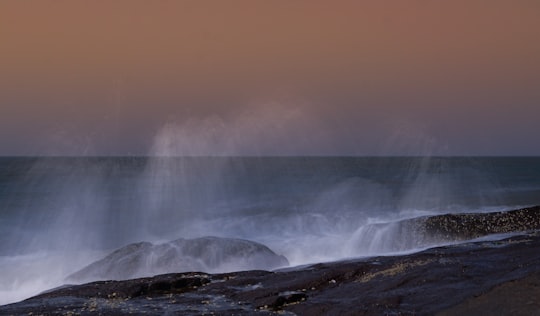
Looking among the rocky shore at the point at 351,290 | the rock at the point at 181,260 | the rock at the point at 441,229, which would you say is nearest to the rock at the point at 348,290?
the rocky shore at the point at 351,290

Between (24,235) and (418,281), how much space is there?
26915 millimetres

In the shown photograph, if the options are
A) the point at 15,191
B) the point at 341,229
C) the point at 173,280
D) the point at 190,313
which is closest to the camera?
the point at 190,313

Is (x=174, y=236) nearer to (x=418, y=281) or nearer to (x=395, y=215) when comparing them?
(x=395, y=215)

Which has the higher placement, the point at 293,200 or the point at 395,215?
the point at 293,200

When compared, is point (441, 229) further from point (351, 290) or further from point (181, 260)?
point (351, 290)

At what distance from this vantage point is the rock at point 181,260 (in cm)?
1772

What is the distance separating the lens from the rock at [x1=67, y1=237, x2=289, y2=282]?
1772cm

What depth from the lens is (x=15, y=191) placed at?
6394 centimetres

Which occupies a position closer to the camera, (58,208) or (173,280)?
(173,280)

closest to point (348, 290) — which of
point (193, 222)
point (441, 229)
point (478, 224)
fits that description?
point (441, 229)

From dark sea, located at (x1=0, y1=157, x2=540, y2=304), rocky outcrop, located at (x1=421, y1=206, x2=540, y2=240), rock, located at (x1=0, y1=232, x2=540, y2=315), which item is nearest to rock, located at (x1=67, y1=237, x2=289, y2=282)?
dark sea, located at (x1=0, y1=157, x2=540, y2=304)

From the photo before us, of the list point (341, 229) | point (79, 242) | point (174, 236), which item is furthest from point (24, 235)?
point (341, 229)

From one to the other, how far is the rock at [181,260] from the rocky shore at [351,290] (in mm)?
3944

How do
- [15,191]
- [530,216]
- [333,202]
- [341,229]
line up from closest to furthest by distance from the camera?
[530,216] → [341,229] → [333,202] → [15,191]
